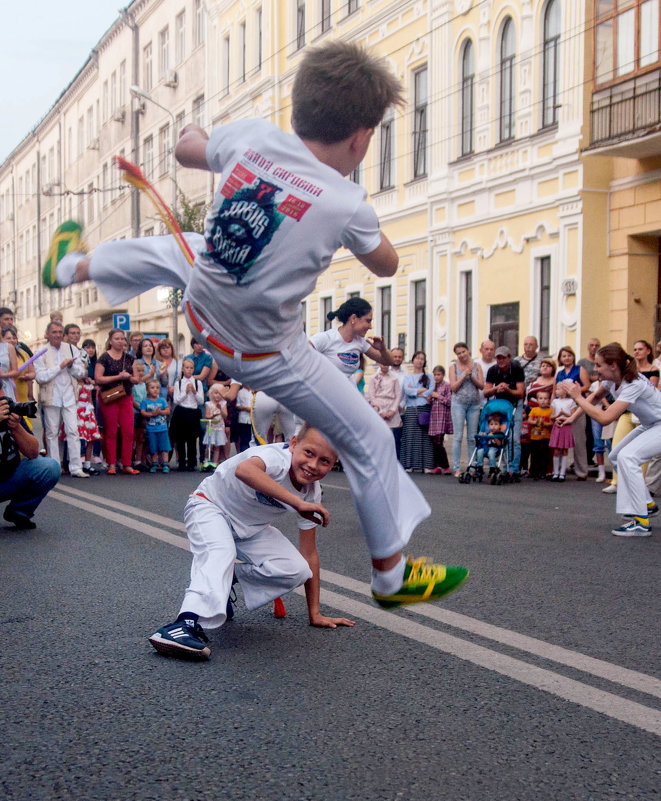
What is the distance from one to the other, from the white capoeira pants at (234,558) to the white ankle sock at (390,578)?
3.23 ft

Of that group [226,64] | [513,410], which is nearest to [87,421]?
[513,410]

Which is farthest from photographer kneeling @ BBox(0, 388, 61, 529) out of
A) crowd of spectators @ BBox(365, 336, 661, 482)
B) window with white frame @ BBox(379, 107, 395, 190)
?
window with white frame @ BBox(379, 107, 395, 190)

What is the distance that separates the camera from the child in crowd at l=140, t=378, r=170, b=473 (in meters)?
15.9

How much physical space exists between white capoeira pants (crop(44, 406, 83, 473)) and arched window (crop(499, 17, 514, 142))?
40.6ft

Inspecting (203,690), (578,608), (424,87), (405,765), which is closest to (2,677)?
(203,690)

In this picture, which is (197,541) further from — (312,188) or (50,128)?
(50,128)

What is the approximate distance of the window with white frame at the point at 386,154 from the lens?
28.6 metres

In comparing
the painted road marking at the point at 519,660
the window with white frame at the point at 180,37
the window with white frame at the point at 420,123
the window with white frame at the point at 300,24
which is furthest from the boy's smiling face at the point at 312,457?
the window with white frame at the point at 180,37

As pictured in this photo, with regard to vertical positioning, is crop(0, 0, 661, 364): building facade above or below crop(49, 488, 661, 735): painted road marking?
above

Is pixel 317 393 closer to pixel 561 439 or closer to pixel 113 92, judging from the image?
pixel 561 439

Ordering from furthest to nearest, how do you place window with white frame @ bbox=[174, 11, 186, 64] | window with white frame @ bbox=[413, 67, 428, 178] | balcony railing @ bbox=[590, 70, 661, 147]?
1. window with white frame @ bbox=[174, 11, 186, 64]
2. window with white frame @ bbox=[413, 67, 428, 178]
3. balcony railing @ bbox=[590, 70, 661, 147]

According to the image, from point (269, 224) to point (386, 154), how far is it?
25.8 meters

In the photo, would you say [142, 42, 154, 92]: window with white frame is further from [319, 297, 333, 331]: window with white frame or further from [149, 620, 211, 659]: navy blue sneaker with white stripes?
[149, 620, 211, 659]: navy blue sneaker with white stripes

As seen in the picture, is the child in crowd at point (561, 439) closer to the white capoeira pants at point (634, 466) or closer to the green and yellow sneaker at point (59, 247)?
the white capoeira pants at point (634, 466)
